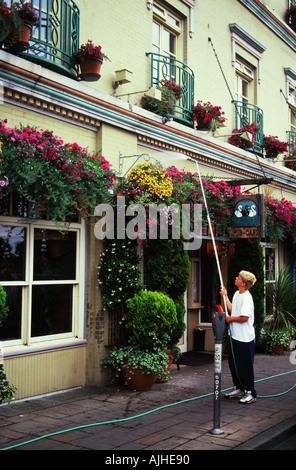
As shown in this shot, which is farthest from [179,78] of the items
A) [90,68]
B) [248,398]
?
[248,398]

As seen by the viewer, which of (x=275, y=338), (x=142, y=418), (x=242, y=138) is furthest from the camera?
(x=242, y=138)

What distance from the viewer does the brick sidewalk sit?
5.20m

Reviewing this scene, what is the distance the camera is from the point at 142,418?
6.16 metres

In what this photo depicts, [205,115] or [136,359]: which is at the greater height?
[205,115]

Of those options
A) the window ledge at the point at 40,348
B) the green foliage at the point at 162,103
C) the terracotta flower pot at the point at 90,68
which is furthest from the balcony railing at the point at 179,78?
the window ledge at the point at 40,348

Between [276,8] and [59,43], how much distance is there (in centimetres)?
1014

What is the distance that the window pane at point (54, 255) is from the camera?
7.46 m

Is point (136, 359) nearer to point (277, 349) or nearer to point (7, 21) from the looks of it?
point (7, 21)

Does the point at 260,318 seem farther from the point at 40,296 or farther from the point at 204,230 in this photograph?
the point at 40,296

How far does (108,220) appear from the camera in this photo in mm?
8078

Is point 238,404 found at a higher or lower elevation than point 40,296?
lower

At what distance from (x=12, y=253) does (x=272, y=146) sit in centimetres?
915

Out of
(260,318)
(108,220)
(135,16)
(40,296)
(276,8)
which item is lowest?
(260,318)

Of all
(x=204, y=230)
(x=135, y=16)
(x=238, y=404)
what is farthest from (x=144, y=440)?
(x=135, y=16)
